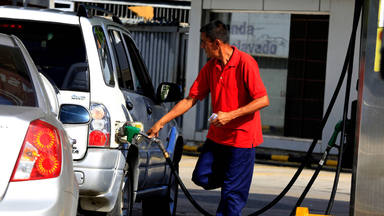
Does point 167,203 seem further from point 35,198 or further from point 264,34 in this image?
point 264,34

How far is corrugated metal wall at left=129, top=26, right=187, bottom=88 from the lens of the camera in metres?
23.2

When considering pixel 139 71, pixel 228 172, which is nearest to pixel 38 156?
pixel 228 172

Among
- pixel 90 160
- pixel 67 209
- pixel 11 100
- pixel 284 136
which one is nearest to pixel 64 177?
pixel 67 209

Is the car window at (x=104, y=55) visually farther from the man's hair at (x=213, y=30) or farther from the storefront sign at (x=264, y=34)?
the storefront sign at (x=264, y=34)

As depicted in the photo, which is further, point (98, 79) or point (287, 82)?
point (287, 82)

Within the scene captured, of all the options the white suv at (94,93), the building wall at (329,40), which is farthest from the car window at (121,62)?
the building wall at (329,40)

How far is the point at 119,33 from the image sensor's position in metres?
7.81

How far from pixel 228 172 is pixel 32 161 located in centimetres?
304

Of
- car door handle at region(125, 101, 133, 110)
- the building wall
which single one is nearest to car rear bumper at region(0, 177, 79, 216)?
car door handle at region(125, 101, 133, 110)

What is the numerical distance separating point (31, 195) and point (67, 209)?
1.12 feet

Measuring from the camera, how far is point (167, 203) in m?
8.69

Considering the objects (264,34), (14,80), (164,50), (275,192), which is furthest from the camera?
(164,50)

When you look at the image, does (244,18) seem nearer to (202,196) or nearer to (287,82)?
(287,82)

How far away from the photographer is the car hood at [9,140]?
13.4 feet
